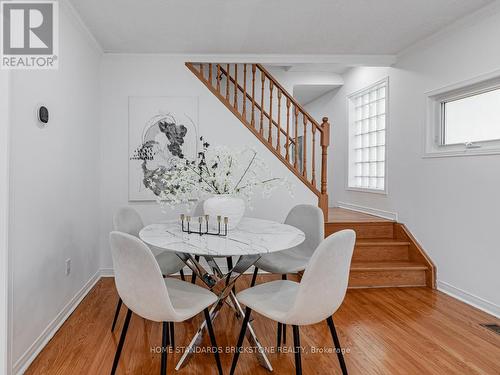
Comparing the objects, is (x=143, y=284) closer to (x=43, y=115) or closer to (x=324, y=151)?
(x=43, y=115)

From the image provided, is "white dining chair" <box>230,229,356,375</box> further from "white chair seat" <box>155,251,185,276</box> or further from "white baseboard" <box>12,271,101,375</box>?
"white baseboard" <box>12,271,101,375</box>

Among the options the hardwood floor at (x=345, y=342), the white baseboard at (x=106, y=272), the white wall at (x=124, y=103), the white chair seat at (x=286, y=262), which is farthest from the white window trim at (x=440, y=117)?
the white baseboard at (x=106, y=272)

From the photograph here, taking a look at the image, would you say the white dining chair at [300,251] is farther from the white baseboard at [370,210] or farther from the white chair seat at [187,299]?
the white baseboard at [370,210]

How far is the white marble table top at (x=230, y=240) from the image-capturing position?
189 centimetres

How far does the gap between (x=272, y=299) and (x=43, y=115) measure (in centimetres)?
195

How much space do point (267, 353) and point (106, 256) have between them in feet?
8.06

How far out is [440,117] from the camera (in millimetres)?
3744

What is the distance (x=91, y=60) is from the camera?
11.7 ft

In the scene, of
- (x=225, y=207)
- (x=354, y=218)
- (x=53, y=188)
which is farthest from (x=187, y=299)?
(x=354, y=218)

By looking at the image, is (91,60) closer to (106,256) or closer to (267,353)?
(106,256)

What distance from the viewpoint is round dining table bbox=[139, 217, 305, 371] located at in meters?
1.91

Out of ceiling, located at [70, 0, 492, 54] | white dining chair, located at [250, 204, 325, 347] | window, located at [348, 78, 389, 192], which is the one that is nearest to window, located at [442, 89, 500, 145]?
ceiling, located at [70, 0, 492, 54]

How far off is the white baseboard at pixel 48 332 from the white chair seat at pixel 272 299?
53.4 inches

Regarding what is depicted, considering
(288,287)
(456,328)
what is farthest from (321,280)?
(456,328)
